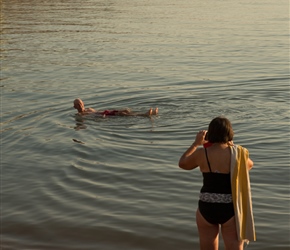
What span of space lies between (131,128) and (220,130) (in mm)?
8570

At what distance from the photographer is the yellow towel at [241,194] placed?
664 cm

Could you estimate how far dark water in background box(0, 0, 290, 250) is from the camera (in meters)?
9.65

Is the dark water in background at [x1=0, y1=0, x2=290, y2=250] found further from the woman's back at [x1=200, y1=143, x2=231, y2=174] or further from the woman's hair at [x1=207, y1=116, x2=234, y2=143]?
the woman's hair at [x1=207, y1=116, x2=234, y2=143]

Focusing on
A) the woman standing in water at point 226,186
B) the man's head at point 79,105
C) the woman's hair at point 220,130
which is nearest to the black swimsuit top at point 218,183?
the woman standing in water at point 226,186

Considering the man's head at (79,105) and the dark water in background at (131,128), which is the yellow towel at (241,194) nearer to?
the dark water in background at (131,128)

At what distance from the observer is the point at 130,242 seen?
29.8 ft

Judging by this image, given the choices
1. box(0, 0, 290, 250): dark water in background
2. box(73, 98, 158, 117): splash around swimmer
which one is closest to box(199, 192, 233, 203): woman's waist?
box(0, 0, 290, 250): dark water in background

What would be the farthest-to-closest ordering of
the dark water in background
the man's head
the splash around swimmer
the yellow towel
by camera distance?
the man's head < the splash around swimmer < the dark water in background < the yellow towel

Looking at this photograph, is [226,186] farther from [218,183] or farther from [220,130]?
[220,130]

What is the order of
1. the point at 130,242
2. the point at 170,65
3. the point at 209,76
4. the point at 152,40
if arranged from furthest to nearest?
the point at 152,40 → the point at 170,65 → the point at 209,76 → the point at 130,242

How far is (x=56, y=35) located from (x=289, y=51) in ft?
38.9

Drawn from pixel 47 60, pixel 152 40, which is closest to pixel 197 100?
pixel 47 60

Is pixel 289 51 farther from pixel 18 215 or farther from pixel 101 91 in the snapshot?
pixel 18 215

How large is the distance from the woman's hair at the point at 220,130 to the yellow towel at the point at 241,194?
130mm
